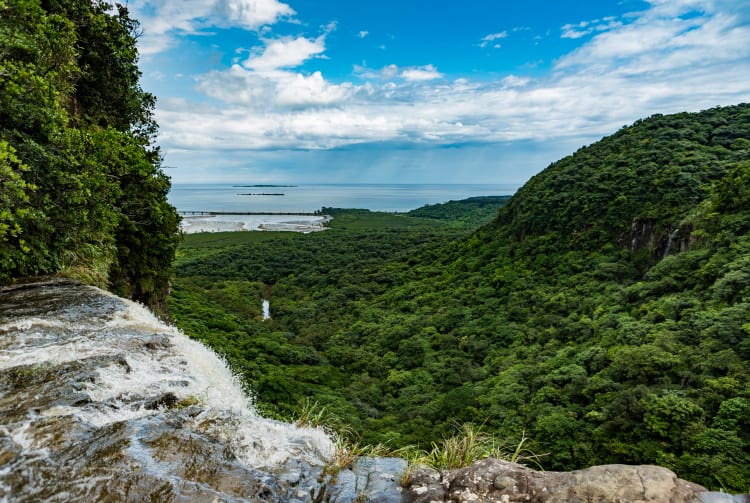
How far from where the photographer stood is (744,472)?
35.3 ft

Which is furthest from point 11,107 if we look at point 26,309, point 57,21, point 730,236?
point 730,236

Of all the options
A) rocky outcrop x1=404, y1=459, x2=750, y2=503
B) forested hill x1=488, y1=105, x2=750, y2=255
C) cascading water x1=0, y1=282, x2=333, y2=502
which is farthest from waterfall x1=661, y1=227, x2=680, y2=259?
cascading water x1=0, y1=282, x2=333, y2=502

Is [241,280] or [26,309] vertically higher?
[26,309]

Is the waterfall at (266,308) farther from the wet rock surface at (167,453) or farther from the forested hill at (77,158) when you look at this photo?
the wet rock surface at (167,453)

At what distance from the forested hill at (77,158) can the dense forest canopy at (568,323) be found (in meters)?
7.88

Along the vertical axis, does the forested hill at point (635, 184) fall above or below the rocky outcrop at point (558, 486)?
above

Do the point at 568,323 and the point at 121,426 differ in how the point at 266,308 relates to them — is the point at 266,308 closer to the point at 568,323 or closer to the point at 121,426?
the point at 568,323

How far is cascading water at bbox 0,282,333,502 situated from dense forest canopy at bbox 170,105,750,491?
8427 millimetres

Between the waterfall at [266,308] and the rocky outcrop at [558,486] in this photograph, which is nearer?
the rocky outcrop at [558,486]

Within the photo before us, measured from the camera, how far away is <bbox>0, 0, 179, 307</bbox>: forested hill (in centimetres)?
857

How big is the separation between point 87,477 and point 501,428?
17.0 m

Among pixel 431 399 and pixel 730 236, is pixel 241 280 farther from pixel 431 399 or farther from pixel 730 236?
pixel 730 236

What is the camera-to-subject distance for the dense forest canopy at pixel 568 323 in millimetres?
14398

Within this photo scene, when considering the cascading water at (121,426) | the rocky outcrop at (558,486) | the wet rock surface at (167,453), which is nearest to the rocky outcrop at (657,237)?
the rocky outcrop at (558,486)
